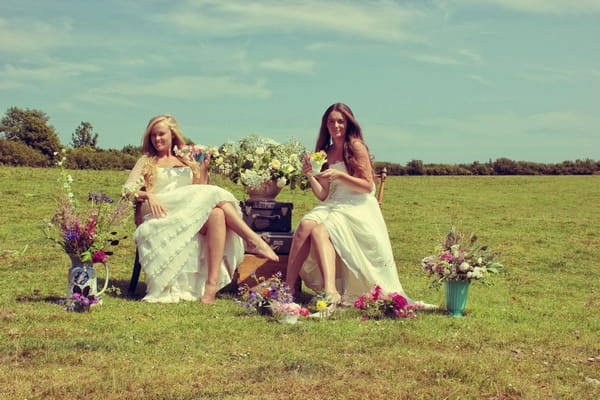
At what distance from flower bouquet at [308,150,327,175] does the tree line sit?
2.85 m

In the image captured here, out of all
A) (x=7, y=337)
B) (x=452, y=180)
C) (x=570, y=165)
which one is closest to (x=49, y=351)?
(x=7, y=337)

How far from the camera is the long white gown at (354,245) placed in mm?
7031

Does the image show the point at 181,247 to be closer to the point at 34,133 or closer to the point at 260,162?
the point at 260,162

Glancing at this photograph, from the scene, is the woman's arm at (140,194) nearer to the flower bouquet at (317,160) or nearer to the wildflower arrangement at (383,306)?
the flower bouquet at (317,160)

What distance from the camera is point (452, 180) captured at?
34281 mm

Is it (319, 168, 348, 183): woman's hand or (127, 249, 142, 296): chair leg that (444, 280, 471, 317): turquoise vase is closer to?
(319, 168, 348, 183): woman's hand

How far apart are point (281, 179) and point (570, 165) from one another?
126 feet

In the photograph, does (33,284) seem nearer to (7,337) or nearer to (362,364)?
(7,337)

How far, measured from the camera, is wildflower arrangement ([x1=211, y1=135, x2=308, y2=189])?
792 cm

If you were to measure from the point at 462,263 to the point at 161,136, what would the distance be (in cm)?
353

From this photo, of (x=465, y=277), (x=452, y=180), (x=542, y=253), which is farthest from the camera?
(x=452, y=180)

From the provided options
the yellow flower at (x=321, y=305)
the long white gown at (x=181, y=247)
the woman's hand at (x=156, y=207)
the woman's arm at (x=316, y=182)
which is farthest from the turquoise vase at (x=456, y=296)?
the woman's hand at (x=156, y=207)

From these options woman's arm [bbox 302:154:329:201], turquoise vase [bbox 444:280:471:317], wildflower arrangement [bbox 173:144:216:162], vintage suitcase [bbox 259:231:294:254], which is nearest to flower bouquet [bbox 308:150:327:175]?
woman's arm [bbox 302:154:329:201]

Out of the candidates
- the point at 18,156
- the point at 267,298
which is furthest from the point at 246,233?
the point at 18,156
